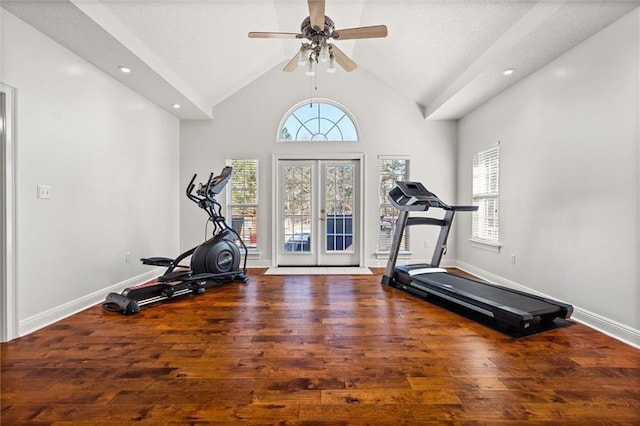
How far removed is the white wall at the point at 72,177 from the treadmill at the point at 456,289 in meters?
3.57

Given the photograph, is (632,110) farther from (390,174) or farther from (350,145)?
(350,145)

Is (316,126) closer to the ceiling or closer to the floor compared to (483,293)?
closer to the ceiling

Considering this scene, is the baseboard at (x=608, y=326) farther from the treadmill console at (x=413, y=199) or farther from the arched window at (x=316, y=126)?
the arched window at (x=316, y=126)

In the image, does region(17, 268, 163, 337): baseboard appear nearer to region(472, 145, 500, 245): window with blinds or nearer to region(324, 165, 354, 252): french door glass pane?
region(324, 165, 354, 252): french door glass pane

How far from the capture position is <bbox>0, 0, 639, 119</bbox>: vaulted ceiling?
2.51 metres

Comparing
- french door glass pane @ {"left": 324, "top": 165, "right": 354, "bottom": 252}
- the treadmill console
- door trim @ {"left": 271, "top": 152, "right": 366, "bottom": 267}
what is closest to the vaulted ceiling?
door trim @ {"left": 271, "top": 152, "right": 366, "bottom": 267}

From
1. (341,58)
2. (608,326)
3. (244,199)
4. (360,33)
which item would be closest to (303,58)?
(341,58)

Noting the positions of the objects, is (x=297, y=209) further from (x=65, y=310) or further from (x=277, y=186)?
(x=65, y=310)

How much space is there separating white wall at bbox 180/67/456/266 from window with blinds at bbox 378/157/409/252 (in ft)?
0.37

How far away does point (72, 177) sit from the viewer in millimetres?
2910

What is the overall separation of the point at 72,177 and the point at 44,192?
0.35 meters

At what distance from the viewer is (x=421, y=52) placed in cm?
386

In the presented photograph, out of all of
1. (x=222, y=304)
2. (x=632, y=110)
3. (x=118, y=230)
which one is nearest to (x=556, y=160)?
(x=632, y=110)

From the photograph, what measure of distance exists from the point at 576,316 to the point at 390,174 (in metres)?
3.23
